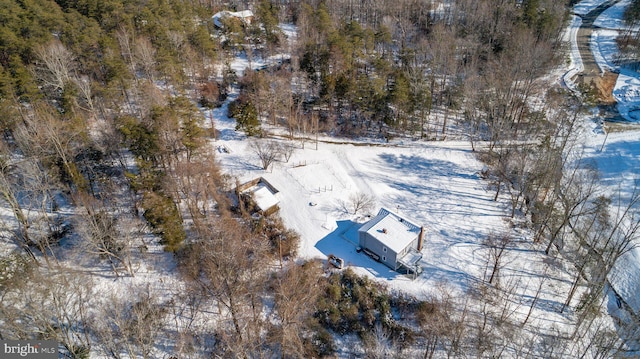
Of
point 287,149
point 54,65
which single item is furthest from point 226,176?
point 54,65

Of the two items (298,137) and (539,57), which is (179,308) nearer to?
(298,137)

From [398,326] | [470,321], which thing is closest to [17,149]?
[398,326]

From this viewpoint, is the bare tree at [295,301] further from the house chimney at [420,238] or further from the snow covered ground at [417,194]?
the house chimney at [420,238]

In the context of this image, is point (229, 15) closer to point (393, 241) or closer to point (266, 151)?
point (266, 151)

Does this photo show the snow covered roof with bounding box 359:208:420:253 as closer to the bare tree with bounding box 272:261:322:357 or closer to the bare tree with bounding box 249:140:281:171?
the bare tree with bounding box 272:261:322:357

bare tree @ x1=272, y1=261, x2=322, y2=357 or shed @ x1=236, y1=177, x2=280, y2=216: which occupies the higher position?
shed @ x1=236, y1=177, x2=280, y2=216

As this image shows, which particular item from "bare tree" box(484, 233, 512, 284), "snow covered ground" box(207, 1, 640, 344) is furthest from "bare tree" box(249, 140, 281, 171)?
"bare tree" box(484, 233, 512, 284)
